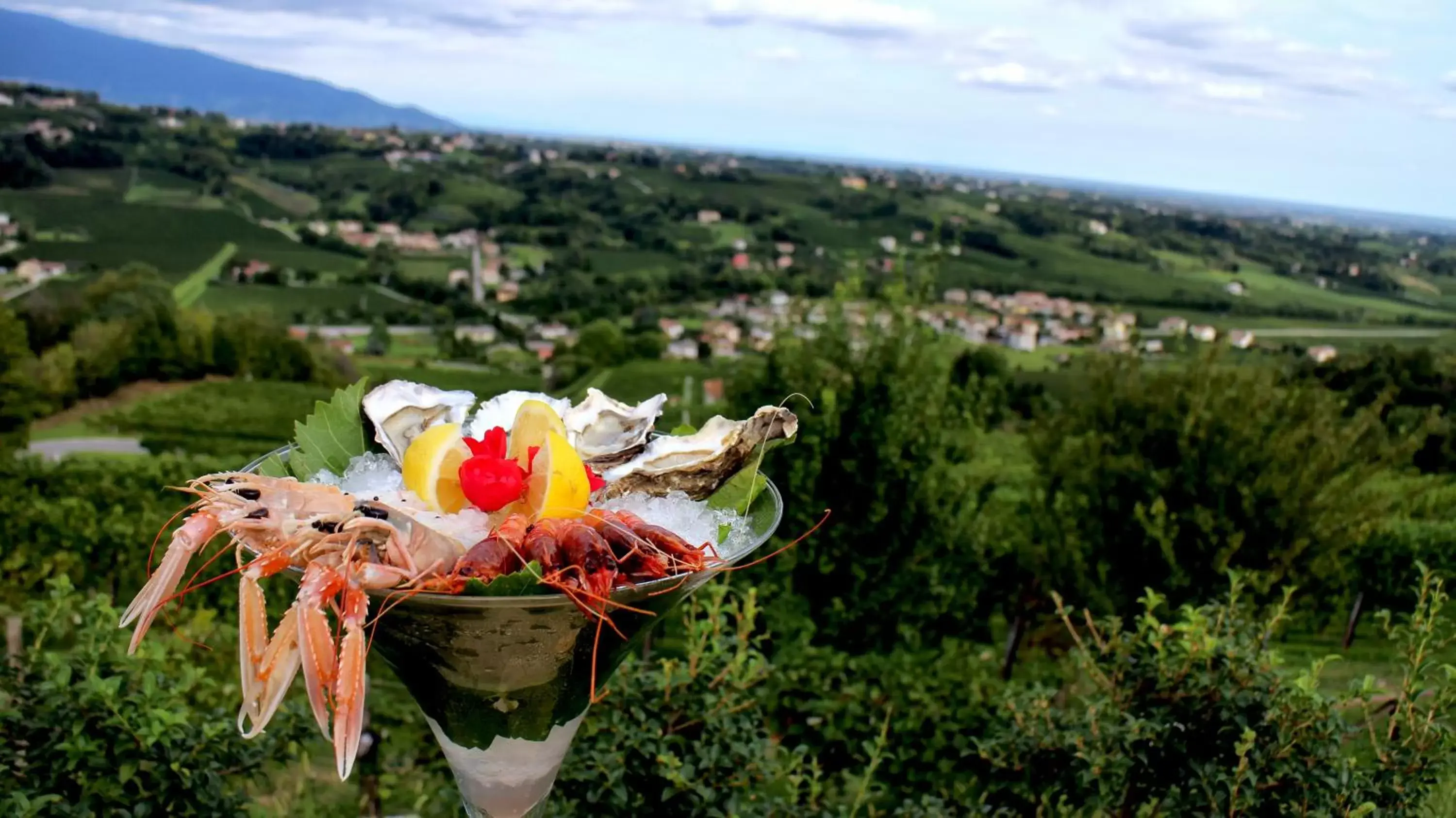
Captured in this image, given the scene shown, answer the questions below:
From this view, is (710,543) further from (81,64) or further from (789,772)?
(81,64)

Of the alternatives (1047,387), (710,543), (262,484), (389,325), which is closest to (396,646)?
(262,484)

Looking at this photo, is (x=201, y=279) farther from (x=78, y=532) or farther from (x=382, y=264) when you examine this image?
(x=78, y=532)

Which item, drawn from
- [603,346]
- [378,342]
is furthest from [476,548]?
[378,342]

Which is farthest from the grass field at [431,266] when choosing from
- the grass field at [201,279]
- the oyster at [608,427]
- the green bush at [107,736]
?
the oyster at [608,427]

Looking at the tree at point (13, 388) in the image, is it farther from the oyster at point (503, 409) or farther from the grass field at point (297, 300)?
the grass field at point (297, 300)

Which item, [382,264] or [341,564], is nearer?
[341,564]
